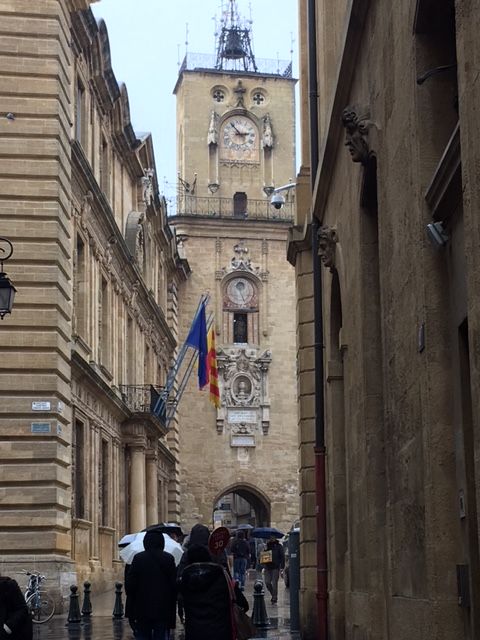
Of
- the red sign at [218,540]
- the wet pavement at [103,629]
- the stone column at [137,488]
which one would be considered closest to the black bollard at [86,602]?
the wet pavement at [103,629]

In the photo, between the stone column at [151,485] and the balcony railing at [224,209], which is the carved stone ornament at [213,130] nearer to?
the balcony railing at [224,209]

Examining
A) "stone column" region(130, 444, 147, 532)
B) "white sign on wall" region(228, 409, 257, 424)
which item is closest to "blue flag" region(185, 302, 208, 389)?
"stone column" region(130, 444, 147, 532)

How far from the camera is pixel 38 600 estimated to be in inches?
881

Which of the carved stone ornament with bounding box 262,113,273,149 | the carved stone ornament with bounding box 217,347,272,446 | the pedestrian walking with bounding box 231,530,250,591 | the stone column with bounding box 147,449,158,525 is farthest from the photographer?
the carved stone ornament with bounding box 262,113,273,149

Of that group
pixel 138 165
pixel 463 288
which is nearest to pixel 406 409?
pixel 463 288

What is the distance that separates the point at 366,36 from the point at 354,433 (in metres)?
4.32

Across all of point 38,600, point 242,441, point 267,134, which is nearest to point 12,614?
point 38,600

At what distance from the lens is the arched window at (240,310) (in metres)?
58.7

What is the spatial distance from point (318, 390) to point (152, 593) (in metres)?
6.88

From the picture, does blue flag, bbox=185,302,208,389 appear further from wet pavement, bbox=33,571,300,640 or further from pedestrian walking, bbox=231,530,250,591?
wet pavement, bbox=33,571,300,640

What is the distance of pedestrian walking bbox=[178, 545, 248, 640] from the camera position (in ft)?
34.8

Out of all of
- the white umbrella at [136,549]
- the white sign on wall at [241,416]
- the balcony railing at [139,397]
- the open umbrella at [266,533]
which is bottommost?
the white umbrella at [136,549]

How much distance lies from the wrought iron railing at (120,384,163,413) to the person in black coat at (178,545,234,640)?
26983 mm

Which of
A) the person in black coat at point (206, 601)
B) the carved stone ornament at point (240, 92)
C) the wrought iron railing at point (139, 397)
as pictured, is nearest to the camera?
the person in black coat at point (206, 601)
